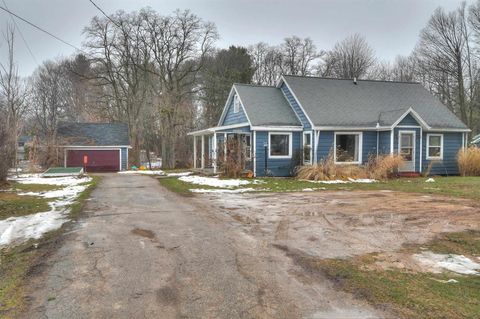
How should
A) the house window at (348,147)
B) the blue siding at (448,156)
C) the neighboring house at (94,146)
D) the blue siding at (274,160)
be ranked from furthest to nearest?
the neighboring house at (94,146)
the blue siding at (448,156)
the house window at (348,147)
the blue siding at (274,160)

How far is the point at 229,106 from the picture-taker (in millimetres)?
23844

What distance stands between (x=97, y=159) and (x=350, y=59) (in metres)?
27.3

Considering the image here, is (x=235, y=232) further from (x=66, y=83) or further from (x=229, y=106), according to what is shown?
(x=66, y=83)

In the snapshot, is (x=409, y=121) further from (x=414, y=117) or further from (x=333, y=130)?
(x=333, y=130)

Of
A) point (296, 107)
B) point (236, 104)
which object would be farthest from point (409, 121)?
point (236, 104)

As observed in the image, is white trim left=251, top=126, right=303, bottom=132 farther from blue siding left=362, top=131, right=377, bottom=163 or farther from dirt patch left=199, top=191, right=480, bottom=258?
dirt patch left=199, top=191, right=480, bottom=258

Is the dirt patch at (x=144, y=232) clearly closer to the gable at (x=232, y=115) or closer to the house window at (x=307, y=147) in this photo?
the house window at (x=307, y=147)

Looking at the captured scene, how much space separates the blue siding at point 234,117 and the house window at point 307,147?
310cm

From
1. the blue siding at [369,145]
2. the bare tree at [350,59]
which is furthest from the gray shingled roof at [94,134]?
the bare tree at [350,59]

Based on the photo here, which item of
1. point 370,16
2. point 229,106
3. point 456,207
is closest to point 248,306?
point 456,207

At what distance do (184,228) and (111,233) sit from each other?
1.27 meters

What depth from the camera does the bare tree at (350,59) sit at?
135ft

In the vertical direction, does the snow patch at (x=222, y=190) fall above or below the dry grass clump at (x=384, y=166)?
below

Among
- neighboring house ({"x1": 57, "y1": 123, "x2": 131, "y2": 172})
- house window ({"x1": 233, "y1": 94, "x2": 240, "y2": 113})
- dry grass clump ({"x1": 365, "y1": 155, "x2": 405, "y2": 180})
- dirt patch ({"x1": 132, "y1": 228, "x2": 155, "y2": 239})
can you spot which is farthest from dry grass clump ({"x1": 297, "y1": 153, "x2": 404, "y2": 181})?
neighboring house ({"x1": 57, "y1": 123, "x2": 131, "y2": 172})
